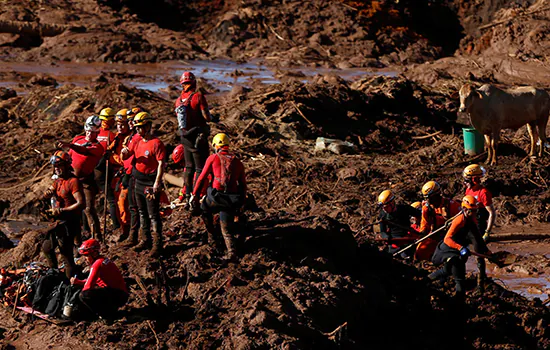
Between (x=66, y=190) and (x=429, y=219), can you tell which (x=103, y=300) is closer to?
(x=66, y=190)

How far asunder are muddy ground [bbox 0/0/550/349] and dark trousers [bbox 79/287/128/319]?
0.62ft

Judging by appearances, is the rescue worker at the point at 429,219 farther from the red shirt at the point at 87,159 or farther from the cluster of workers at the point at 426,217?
the red shirt at the point at 87,159

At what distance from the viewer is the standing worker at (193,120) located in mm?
11281

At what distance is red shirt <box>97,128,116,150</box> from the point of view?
37.9 feet

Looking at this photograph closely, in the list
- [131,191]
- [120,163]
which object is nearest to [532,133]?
[120,163]

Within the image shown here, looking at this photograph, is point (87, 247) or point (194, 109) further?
point (194, 109)

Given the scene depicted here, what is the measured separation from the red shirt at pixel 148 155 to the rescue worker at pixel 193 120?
1.14 metres

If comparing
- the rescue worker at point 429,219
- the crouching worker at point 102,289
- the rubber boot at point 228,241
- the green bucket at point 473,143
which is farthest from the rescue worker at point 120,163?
the green bucket at point 473,143

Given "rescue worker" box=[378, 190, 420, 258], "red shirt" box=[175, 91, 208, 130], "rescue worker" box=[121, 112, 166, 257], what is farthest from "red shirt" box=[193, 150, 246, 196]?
"rescue worker" box=[378, 190, 420, 258]

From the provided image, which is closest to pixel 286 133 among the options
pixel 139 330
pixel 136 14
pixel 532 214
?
pixel 532 214

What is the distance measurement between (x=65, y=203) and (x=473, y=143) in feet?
34.1

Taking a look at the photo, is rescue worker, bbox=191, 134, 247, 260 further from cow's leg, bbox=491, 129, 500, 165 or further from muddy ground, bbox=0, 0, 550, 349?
cow's leg, bbox=491, 129, 500, 165

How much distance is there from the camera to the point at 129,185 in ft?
35.0

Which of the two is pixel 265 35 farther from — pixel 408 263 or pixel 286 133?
pixel 408 263
